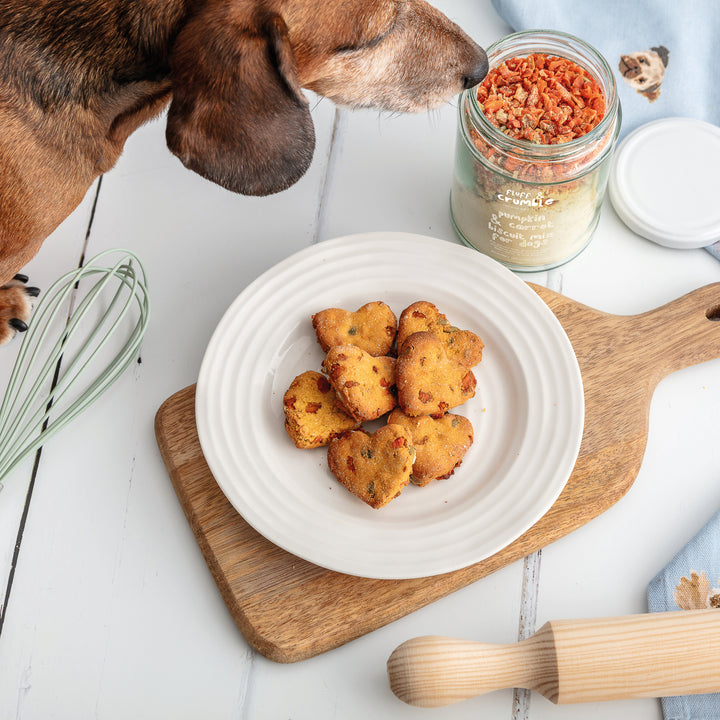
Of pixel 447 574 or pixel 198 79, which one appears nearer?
pixel 198 79

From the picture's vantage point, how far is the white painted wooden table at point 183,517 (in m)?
1.06

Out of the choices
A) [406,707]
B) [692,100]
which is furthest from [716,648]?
[692,100]

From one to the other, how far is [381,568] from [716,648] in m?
0.38

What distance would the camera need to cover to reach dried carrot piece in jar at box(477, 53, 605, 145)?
1.07 meters

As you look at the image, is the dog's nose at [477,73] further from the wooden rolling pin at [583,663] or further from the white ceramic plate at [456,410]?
the wooden rolling pin at [583,663]

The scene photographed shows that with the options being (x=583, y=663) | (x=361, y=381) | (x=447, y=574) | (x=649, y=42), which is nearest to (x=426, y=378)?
(x=361, y=381)

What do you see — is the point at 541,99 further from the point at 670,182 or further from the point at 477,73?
the point at 670,182

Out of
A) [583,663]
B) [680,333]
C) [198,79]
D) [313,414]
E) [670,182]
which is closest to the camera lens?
[198,79]

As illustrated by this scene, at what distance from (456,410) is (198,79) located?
0.52m

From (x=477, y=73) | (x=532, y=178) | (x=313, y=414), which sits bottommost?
(x=313, y=414)

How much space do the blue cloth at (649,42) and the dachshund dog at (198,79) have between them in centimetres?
38

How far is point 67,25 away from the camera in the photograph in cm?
90

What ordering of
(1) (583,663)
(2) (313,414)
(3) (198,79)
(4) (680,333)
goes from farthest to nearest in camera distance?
(4) (680,333), (2) (313,414), (1) (583,663), (3) (198,79)

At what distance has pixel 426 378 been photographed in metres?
1.03
